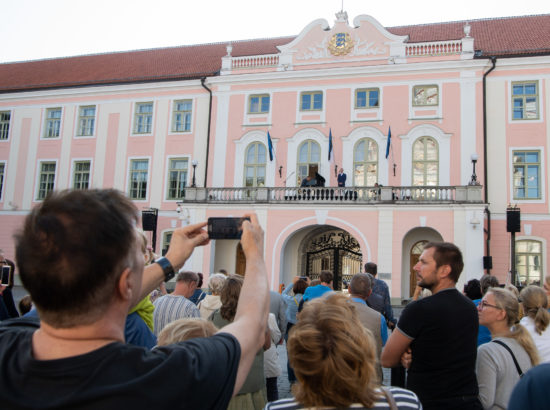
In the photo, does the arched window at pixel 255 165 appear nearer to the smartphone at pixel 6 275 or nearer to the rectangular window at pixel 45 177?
the rectangular window at pixel 45 177

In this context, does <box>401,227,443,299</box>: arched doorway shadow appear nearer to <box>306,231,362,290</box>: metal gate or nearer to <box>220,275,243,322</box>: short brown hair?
<box>306,231,362,290</box>: metal gate

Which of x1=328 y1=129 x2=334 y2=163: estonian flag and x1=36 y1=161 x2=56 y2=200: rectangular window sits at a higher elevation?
x1=328 y1=129 x2=334 y2=163: estonian flag

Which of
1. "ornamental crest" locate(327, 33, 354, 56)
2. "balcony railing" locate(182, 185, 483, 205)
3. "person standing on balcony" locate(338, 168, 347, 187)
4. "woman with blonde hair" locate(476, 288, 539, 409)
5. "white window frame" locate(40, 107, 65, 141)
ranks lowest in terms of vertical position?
"woman with blonde hair" locate(476, 288, 539, 409)

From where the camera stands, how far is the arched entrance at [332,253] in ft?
70.7

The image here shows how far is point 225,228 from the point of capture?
6.88 ft

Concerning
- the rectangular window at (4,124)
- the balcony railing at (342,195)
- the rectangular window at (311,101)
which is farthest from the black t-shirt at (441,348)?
the rectangular window at (4,124)

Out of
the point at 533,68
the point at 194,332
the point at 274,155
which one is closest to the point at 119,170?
the point at 274,155

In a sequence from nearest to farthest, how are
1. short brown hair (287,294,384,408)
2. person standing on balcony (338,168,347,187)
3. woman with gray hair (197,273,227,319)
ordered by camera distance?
1. short brown hair (287,294,384,408)
2. woman with gray hair (197,273,227,319)
3. person standing on balcony (338,168,347,187)

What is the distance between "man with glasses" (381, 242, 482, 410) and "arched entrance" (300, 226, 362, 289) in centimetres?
1810

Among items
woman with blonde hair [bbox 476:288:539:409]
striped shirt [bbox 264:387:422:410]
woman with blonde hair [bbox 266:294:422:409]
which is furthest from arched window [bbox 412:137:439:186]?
woman with blonde hair [bbox 266:294:422:409]

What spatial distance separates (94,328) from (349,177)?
20.3 m

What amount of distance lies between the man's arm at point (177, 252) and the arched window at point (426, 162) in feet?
63.4

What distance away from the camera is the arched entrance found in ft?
70.7

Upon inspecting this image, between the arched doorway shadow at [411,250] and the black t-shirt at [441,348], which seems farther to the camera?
the arched doorway shadow at [411,250]
